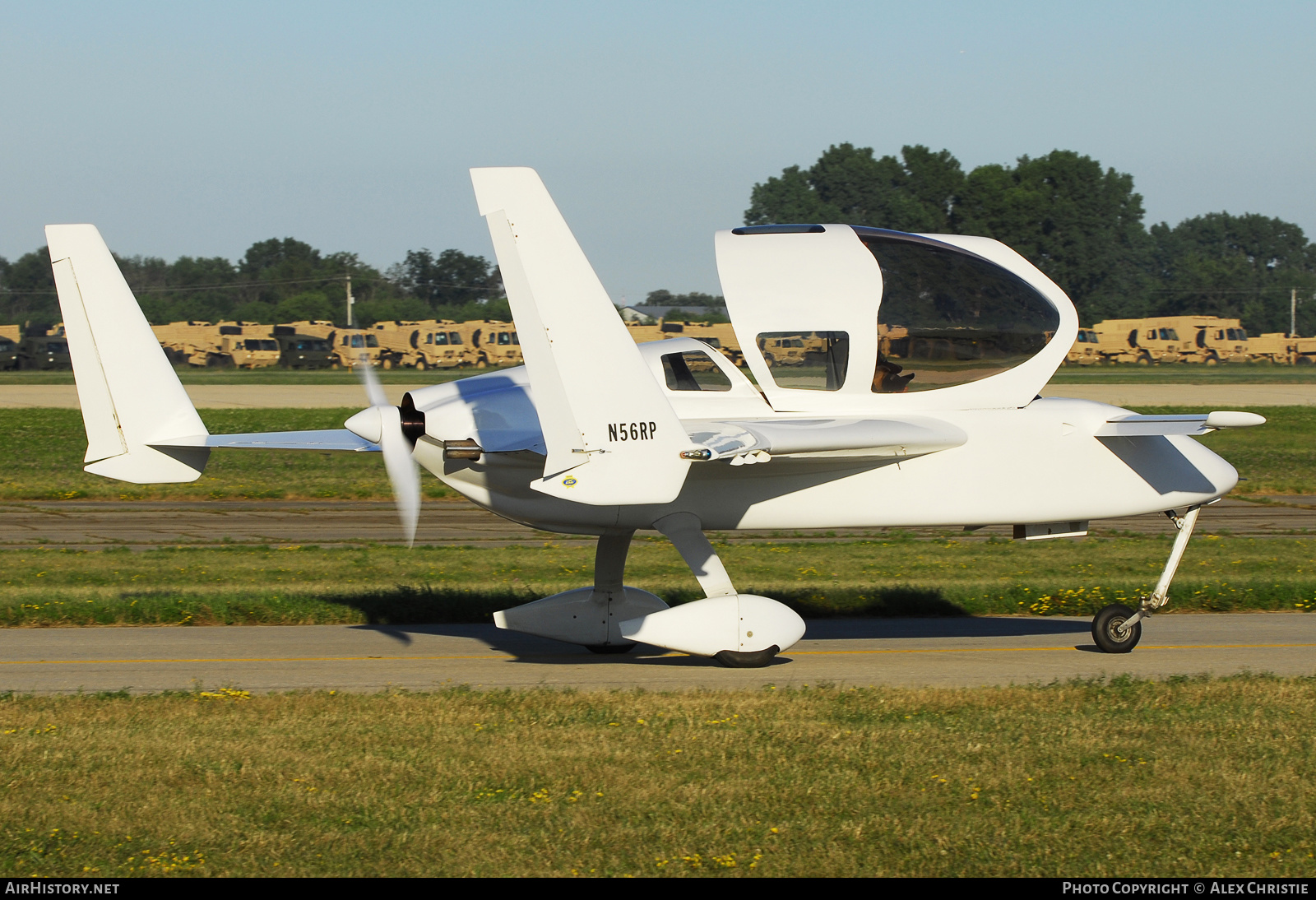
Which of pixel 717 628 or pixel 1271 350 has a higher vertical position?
pixel 1271 350

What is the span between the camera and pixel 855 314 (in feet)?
30.3

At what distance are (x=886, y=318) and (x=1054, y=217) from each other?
78.5 meters

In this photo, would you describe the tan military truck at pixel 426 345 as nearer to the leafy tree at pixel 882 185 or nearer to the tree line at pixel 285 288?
the tree line at pixel 285 288

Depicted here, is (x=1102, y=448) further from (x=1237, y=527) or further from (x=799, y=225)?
(x=1237, y=527)

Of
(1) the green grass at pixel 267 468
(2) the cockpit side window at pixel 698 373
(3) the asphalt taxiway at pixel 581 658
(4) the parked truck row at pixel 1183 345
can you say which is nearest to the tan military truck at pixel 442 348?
(4) the parked truck row at pixel 1183 345

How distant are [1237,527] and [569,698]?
14.6 meters

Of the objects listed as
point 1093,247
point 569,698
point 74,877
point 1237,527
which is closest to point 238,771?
point 74,877

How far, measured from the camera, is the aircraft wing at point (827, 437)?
8.34m

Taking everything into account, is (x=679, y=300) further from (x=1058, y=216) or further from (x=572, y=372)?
(x=1058, y=216)

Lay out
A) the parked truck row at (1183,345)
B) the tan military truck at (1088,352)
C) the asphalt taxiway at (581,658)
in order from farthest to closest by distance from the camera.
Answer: the parked truck row at (1183,345) → the tan military truck at (1088,352) → the asphalt taxiway at (581,658)

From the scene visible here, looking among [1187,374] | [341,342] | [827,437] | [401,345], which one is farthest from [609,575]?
[341,342]

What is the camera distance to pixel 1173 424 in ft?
30.7

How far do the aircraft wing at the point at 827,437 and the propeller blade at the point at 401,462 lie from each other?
193 cm

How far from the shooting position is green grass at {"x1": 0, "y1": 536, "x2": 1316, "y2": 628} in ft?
38.5
